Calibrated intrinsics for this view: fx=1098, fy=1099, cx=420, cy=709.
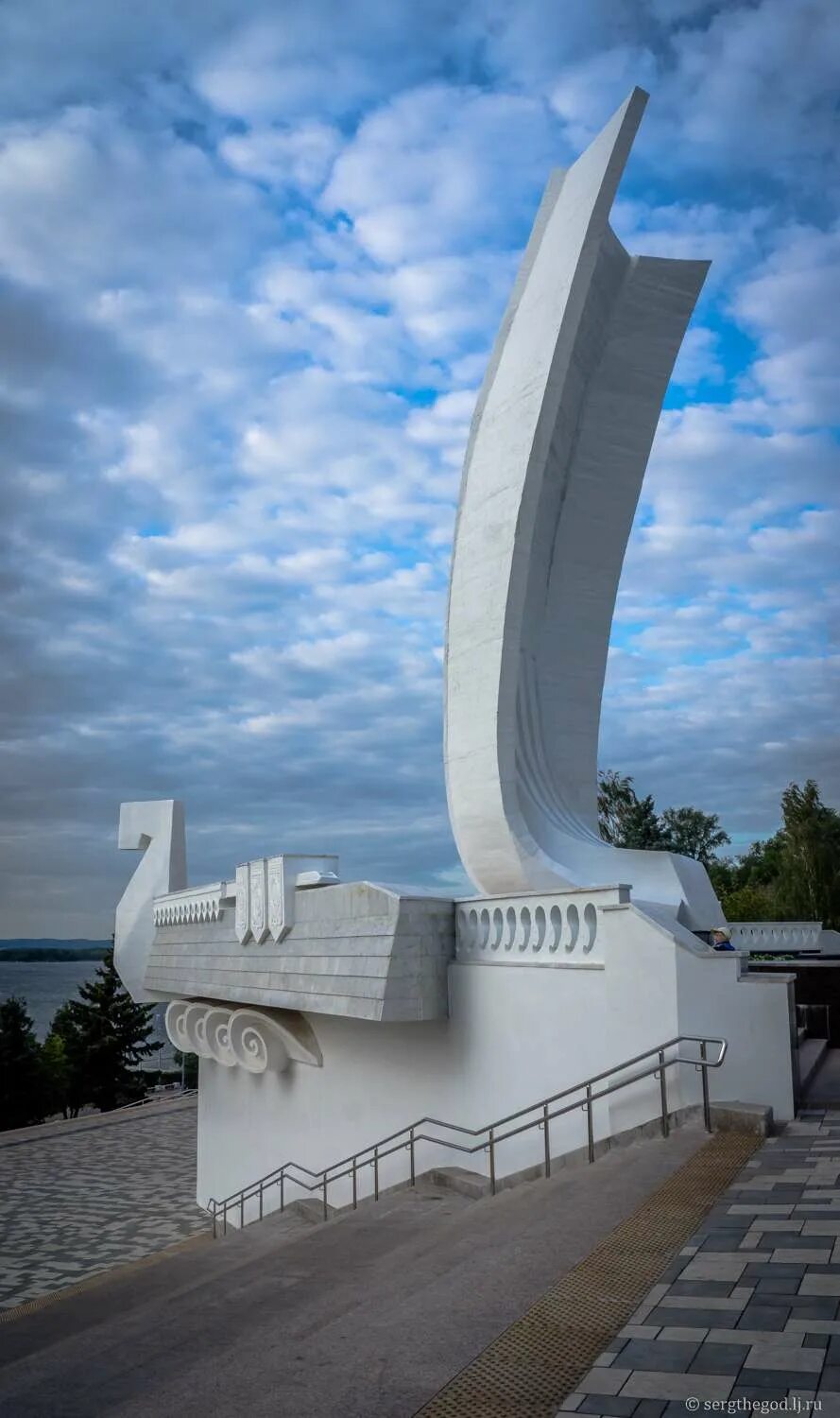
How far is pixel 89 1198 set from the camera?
17.1m

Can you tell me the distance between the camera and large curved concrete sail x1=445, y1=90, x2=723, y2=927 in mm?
10906

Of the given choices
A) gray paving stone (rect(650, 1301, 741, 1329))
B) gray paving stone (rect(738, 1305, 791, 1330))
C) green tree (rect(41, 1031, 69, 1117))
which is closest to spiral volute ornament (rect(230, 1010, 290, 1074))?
gray paving stone (rect(650, 1301, 741, 1329))

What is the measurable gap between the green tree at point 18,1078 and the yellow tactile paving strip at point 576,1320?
39.9 meters

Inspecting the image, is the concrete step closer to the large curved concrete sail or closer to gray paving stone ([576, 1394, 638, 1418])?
gray paving stone ([576, 1394, 638, 1418])

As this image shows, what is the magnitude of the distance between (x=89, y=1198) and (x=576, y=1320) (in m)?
15.5

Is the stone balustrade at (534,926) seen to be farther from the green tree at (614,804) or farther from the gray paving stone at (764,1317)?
the green tree at (614,804)

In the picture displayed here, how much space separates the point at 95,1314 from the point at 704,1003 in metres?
4.35

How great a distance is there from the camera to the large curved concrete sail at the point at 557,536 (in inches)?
429

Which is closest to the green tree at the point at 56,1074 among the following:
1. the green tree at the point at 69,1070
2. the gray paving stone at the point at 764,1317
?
the green tree at the point at 69,1070

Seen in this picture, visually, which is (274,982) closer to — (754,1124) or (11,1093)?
(754,1124)

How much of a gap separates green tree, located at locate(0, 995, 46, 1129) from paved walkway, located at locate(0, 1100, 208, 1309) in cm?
1721

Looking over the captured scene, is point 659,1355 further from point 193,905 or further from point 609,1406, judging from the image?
point 193,905

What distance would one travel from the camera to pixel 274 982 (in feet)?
37.3

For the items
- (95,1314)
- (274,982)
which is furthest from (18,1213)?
(95,1314)
